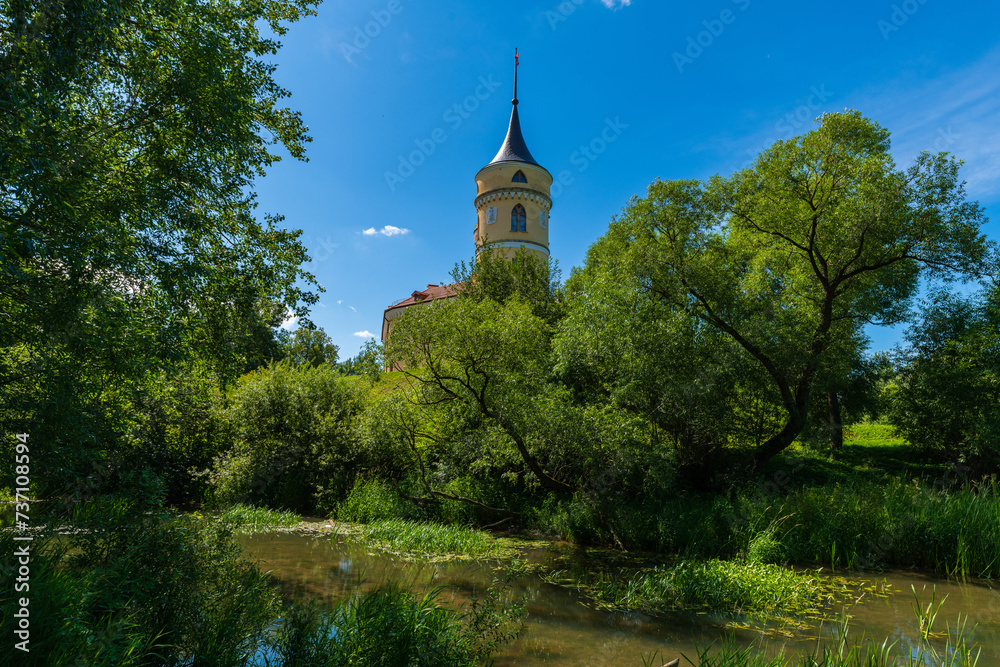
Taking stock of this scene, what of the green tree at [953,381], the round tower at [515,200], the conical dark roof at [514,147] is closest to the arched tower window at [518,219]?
the round tower at [515,200]

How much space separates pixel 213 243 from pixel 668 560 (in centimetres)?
1129

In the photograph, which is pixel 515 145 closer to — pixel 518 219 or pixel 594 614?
pixel 518 219

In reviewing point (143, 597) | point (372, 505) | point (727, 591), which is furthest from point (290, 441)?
point (727, 591)

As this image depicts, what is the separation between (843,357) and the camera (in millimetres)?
15875

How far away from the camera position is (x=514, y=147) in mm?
42406

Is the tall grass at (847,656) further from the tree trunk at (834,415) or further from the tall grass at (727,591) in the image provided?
the tree trunk at (834,415)

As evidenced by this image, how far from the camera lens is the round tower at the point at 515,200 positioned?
40.5m

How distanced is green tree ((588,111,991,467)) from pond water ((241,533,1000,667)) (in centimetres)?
654

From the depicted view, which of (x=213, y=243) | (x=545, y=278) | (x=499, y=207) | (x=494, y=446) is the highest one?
(x=499, y=207)

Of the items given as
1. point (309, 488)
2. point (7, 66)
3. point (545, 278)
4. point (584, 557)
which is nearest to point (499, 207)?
point (545, 278)

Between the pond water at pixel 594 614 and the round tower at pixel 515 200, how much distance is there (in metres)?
31.1

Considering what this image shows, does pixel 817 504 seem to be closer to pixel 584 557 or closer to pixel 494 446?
pixel 584 557

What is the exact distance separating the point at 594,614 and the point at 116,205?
908cm

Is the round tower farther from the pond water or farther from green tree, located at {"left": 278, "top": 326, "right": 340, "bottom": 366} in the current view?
the pond water
